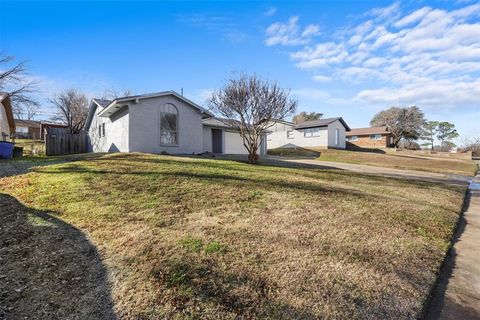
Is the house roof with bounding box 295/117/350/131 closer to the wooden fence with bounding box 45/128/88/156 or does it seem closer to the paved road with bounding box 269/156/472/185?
the paved road with bounding box 269/156/472/185

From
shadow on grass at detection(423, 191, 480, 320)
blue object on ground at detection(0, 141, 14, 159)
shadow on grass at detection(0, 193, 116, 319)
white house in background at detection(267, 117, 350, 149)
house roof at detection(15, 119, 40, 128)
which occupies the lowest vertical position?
shadow on grass at detection(423, 191, 480, 320)

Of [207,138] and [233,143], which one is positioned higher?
[207,138]

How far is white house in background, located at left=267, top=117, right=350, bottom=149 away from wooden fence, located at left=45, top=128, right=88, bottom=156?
2023 centimetres

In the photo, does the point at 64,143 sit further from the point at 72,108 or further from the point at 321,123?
the point at 321,123

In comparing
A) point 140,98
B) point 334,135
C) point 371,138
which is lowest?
point 334,135

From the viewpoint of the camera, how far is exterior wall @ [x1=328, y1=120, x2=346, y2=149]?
33750 millimetres

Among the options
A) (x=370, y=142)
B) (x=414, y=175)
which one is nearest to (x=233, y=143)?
(x=414, y=175)

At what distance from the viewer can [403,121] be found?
145 feet

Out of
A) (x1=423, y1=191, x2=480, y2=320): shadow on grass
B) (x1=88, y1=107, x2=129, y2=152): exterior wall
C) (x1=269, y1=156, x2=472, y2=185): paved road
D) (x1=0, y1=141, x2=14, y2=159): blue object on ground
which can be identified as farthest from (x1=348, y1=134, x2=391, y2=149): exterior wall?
(x1=423, y1=191, x2=480, y2=320): shadow on grass

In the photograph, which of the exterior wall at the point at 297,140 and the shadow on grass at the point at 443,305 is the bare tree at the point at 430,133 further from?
the shadow on grass at the point at 443,305

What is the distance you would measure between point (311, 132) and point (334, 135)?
2900mm

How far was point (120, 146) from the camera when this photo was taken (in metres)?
16.3

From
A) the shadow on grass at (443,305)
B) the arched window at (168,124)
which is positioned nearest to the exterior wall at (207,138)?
the arched window at (168,124)

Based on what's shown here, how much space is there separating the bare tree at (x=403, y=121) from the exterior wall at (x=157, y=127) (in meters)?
38.7
